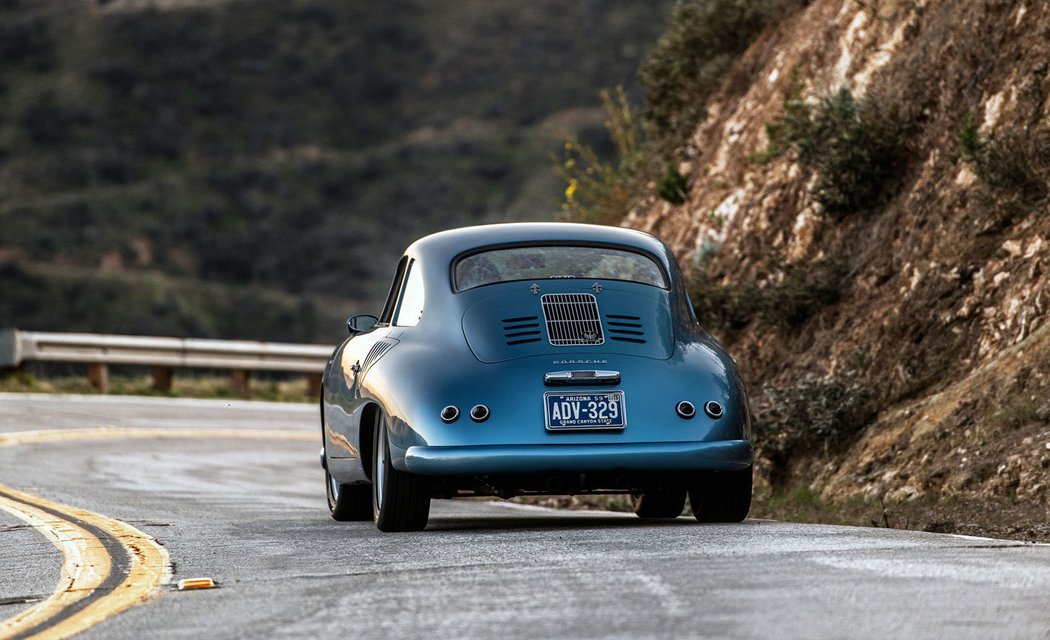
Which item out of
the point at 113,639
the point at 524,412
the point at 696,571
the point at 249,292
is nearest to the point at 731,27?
the point at 524,412

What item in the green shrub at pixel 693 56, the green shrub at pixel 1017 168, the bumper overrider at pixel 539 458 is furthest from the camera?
the green shrub at pixel 693 56

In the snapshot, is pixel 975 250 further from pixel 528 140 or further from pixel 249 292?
pixel 528 140

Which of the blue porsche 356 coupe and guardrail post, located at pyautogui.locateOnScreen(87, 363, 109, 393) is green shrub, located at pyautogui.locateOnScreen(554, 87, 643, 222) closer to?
guardrail post, located at pyautogui.locateOnScreen(87, 363, 109, 393)

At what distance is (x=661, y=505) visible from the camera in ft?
38.2

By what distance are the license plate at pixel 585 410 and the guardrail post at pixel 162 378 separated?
1947 centimetres

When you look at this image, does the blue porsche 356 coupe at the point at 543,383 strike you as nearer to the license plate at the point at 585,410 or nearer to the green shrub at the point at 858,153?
the license plate at the point at 585,410

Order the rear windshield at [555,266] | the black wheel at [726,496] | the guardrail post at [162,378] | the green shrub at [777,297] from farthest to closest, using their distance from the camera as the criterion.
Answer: the guardrail post at [162,378] < the green shrub at [777,297] < the rear windshield at [555,266] < the black wheel at [726,496]

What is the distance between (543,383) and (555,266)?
1.20 metres

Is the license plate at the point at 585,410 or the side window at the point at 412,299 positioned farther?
the side window at the point at 412,299

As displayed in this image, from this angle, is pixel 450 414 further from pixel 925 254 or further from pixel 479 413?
pixel 925 254

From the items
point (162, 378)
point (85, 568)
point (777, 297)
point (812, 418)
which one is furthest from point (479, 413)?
point (162, 378)

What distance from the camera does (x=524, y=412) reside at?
930cm

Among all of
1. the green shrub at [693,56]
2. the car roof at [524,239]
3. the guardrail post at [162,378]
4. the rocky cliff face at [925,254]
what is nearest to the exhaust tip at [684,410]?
the car roof at [524,239]

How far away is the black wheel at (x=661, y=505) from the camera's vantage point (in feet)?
37.8
